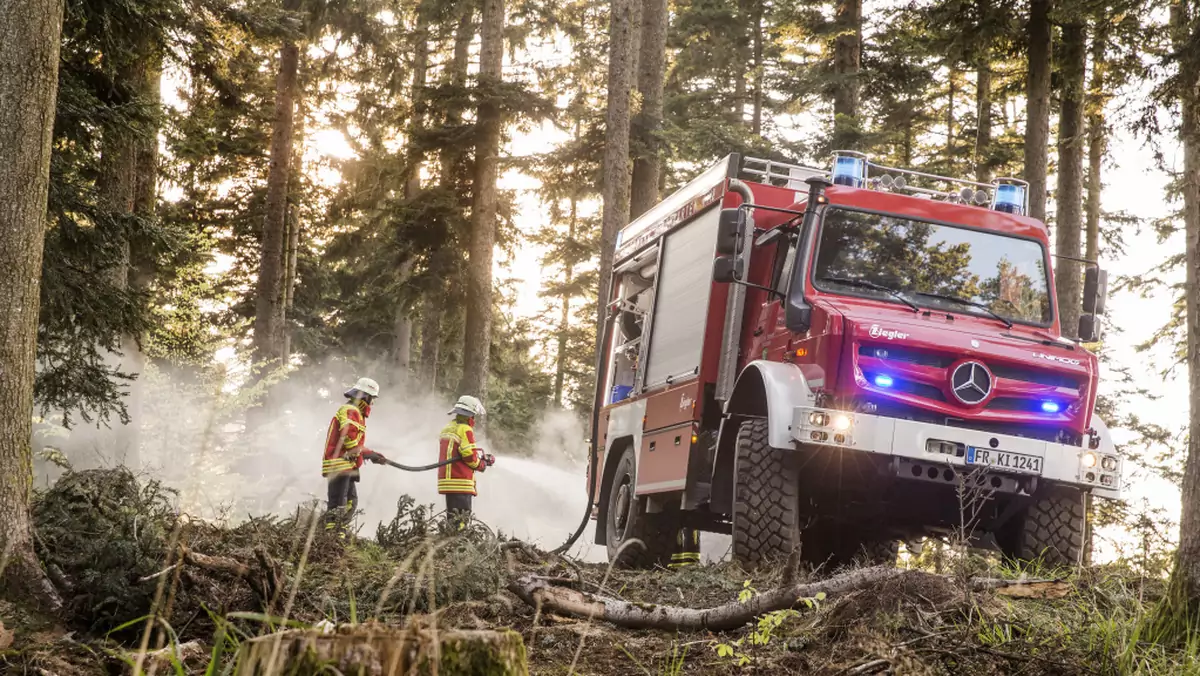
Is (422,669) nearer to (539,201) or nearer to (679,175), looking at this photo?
(539,201)

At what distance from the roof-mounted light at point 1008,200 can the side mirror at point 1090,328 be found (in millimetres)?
981

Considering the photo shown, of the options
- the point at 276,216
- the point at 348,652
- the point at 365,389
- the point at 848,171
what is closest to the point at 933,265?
the point at 848,171

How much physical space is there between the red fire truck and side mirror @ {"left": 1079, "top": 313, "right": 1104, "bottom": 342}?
3 cm

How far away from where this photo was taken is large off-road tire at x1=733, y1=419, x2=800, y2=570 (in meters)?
8.42

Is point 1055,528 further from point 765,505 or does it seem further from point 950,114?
point 950,114

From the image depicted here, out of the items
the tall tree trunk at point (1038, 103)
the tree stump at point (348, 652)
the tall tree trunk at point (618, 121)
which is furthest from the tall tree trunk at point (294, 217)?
the tree stump at point (348, 652)

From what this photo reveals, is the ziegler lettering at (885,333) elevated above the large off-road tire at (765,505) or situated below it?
above

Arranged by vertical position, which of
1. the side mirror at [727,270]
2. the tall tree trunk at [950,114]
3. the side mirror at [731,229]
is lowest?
the side mirror at [727,270]

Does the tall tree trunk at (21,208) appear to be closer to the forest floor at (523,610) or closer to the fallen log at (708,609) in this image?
the forest floor at (523,610)

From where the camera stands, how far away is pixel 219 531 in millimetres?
7512

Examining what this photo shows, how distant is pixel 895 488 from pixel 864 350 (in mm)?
1193

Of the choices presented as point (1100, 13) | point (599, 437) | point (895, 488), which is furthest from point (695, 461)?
point (1100, 13)

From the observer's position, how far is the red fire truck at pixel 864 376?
842 centimetres

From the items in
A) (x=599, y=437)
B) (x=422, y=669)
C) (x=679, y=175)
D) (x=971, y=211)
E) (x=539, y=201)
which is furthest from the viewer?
(x=679, y=175)
